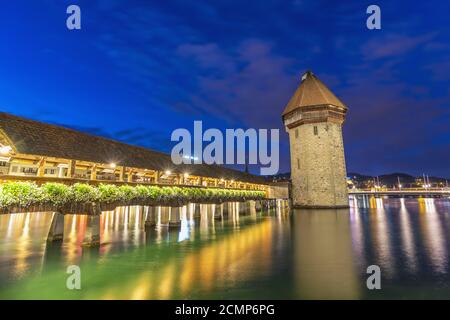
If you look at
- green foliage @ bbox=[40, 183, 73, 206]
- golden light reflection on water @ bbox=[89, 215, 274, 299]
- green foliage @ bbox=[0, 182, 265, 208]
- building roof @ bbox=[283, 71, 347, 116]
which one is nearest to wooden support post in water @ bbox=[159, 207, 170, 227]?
green foliage @ bbox=[0, 182, 265, 208]

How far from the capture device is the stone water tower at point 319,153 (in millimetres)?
37188

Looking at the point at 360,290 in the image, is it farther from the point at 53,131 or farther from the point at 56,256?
the point at 53,131

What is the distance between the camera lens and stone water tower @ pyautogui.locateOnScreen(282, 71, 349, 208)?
3719cm

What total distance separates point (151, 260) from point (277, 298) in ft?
20.9

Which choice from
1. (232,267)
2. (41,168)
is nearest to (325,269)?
(232,267)

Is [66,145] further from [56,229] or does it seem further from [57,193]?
[56,229]

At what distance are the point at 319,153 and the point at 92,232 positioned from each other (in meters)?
33.2

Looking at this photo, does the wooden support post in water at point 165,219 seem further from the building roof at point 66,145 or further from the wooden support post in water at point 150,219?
the building roof at point 66,145

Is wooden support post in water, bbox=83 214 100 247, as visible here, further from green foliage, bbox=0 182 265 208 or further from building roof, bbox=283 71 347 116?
building roof, bbox=283 71 347 116

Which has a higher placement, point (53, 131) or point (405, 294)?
point (53, 131)

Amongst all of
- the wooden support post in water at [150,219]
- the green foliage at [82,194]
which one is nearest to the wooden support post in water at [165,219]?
the wooden support post in water at [150,219]

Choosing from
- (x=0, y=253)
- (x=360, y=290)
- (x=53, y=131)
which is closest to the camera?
(x=360, y=290)

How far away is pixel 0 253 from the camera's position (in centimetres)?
1277
